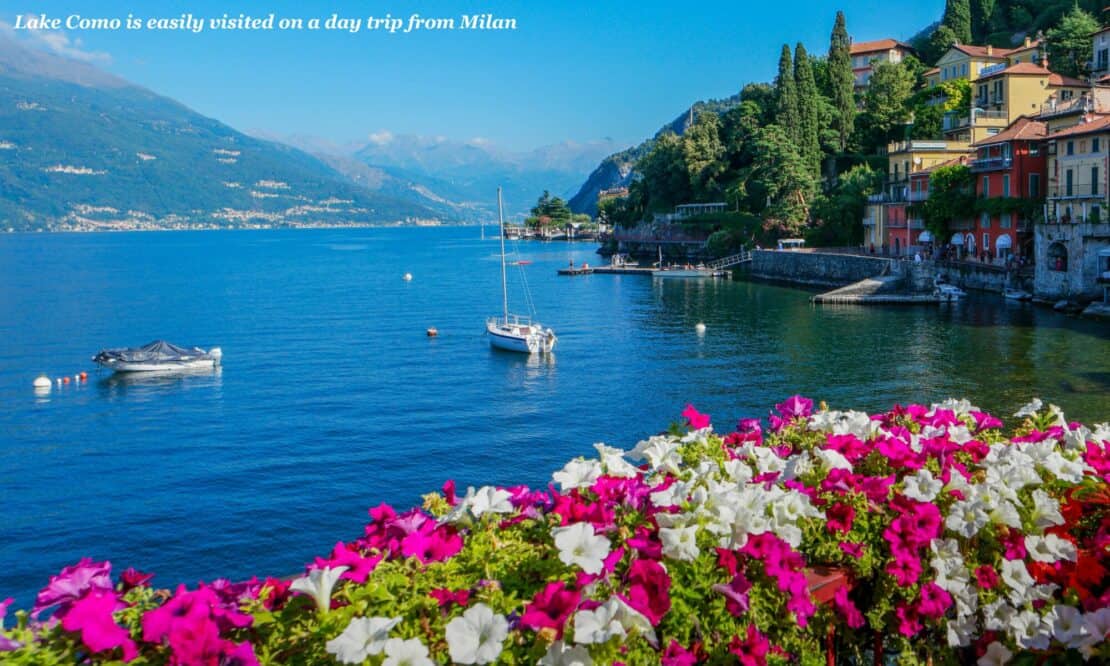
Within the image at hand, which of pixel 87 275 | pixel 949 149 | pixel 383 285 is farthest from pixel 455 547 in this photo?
pixel 87 275

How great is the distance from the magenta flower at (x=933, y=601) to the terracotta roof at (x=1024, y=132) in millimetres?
61006

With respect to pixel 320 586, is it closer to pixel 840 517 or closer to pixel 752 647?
pixel 752 647

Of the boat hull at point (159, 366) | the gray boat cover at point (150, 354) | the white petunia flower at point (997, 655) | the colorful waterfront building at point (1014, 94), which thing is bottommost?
the boat hull at point (159, 366)

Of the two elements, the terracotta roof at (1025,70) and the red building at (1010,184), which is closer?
the red building at (1010,184)

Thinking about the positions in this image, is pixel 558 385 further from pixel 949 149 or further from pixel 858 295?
pixel 949 149

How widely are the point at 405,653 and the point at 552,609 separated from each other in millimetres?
699

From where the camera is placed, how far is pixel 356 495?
24.5 meters

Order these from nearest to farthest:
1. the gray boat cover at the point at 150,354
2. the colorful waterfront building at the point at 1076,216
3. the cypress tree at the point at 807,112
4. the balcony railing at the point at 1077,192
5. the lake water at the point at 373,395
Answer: the lake water at the point at 373,395 < the gray boat cover at the point at 150,354 < the colorful waterfront building at the point at 1076,216 < the balcony railing at the point at 1077,192 < the cypress tree at the point at 807,112

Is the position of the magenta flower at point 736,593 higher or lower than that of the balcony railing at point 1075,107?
Result: lower

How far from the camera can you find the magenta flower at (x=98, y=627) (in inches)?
152

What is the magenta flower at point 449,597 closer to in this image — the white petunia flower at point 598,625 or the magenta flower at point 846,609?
the white petunia flower at point 598,625

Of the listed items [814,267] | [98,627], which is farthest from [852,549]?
[814,267]

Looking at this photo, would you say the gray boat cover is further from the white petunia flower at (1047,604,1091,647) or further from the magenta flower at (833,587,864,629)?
the white petunia flower at (1047,604,1091,647)

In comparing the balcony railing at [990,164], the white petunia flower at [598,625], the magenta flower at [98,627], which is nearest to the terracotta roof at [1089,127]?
the balcony railing at [990,164]
